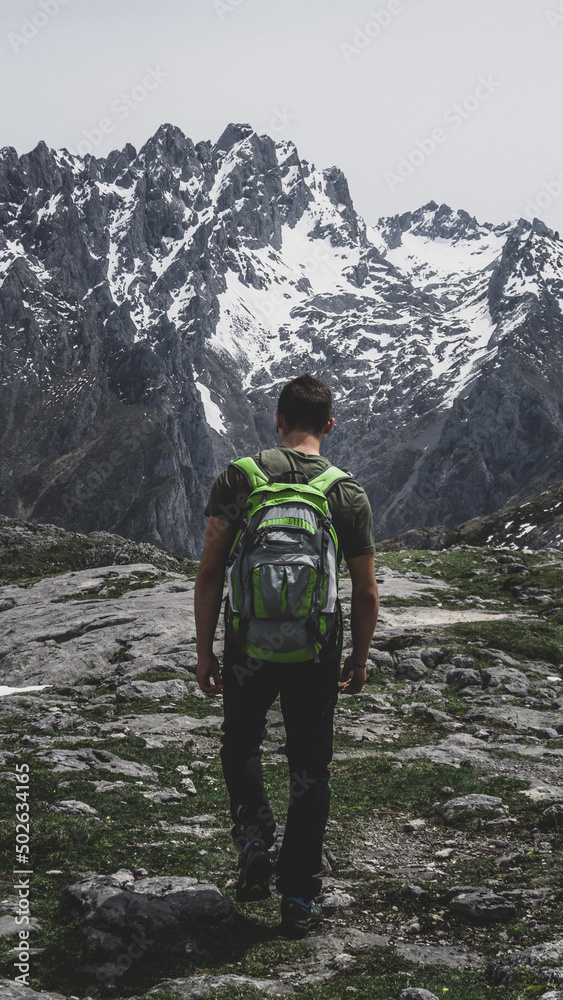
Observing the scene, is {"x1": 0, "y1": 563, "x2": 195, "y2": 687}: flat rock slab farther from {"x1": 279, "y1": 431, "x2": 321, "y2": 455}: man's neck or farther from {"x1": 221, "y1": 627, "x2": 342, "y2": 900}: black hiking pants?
{"x1": 279, "y1": 431, "x2": 321, "y2": 455}: man's neck

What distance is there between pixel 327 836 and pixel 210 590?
480 centimetres

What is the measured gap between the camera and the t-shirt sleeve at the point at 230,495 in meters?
6.84

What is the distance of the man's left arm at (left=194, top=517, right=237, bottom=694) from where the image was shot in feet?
22.9

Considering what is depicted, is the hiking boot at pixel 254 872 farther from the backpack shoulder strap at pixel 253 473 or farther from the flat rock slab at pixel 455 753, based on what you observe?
the flat rock slab at pixel 455 753

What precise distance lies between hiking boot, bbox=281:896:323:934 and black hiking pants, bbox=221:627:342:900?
3.5 inches

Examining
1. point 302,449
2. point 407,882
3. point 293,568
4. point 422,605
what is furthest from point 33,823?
point 422,605

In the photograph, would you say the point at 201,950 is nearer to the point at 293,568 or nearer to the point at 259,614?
the point at 259,614

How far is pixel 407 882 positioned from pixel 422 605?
2701cm

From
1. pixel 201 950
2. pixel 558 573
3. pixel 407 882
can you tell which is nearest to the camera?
pixel 201 950

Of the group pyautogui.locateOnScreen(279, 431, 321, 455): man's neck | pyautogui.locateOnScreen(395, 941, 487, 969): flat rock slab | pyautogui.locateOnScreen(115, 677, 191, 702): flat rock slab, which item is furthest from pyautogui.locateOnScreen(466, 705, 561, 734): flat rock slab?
pyautogui.locateOnScreen(279, 431, 321, 455): man's neck

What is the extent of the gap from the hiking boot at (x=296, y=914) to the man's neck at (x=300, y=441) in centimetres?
433

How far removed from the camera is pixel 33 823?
8.46m

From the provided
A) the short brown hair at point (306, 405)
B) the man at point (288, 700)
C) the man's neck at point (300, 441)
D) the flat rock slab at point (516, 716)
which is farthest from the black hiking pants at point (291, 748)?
the flat rock slab at point (516, 716)

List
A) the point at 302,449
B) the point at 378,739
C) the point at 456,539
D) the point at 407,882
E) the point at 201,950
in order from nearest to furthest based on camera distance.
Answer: the point at 201,950
the point at 302,449
the point at 407,882
the point at 378,739
the point at 456,539
